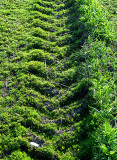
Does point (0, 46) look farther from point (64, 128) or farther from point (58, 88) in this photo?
point (64, 128)

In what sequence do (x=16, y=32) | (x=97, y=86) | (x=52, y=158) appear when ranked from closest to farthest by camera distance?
(x=52, y=158) < (x=97, y=86) < (x=16, y=32)

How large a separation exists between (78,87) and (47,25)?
271 centimetres

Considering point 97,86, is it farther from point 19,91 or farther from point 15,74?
point 15,74

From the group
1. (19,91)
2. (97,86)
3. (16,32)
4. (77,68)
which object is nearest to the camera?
(97,86)

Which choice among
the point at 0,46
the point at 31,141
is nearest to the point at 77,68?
the point at 31,141

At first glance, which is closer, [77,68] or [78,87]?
[78,87]

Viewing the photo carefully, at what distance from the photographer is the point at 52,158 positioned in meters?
2.94

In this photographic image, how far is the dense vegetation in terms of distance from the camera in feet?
9.86

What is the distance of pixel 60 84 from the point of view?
13.1ft

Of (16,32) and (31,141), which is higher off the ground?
(16,32)

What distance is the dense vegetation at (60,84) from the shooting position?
3006mm

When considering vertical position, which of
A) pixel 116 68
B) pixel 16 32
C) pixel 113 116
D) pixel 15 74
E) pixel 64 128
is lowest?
pixel 64 128

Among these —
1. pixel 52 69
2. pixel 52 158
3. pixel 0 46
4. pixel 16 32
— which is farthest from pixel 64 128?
pixel 16 32

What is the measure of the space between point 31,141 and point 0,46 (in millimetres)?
2990
